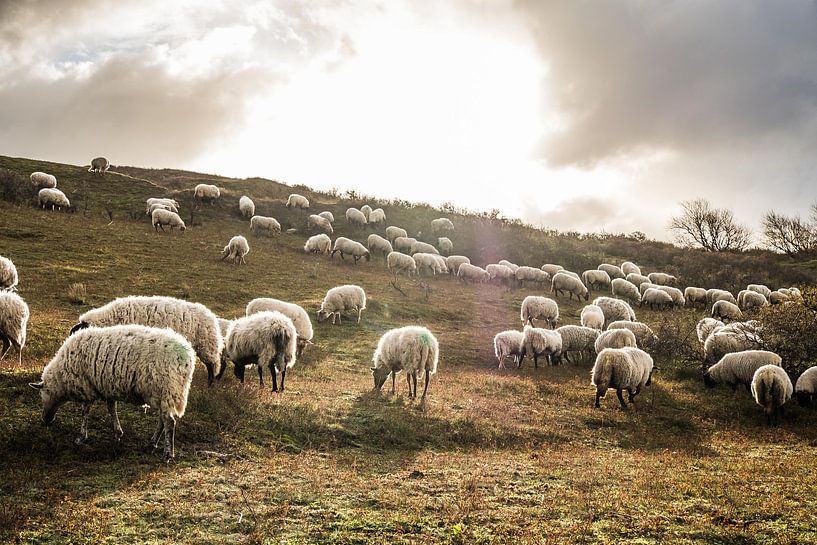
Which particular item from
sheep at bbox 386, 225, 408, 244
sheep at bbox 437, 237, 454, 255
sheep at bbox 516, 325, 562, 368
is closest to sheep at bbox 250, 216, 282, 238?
sheep at bbox 386, 225, 408, 244

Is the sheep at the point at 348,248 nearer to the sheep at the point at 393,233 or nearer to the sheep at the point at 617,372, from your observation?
the sheep at the point at 393,233

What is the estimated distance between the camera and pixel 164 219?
31.8 m

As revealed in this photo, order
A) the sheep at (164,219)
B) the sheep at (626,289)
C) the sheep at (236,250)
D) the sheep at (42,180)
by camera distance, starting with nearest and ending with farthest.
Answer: the sheep at (236,250), the sheep at (164,219), the sheep at (626,289), the sheep at (42,180)

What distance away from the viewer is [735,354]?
15.3 m

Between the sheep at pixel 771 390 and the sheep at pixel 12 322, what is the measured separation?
18027mm

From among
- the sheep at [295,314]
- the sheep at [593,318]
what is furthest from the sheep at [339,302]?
the sheep at [593,318]

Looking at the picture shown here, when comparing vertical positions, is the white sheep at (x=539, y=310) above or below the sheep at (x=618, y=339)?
above

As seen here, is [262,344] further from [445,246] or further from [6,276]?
[445,246]

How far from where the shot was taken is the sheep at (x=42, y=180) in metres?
35.2

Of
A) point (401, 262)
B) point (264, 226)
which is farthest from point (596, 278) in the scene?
point (264, 226)

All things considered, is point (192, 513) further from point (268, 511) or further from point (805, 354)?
point (805, 354)

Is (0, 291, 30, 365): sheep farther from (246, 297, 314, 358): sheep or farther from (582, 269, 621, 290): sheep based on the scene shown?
(582, 269, 621, 290): sheep

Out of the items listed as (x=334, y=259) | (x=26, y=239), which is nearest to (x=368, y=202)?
(x=334, y=259)

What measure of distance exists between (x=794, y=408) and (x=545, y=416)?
298 inches
